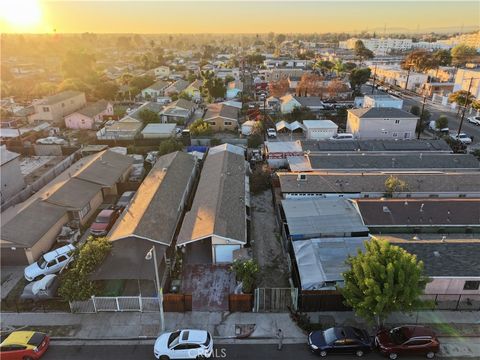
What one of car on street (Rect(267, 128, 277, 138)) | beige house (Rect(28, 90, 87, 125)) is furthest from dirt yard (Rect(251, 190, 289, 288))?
beige house (Rect(28, 90, 87, 125))

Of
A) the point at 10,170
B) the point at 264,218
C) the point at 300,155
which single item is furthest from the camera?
the point at 300,155

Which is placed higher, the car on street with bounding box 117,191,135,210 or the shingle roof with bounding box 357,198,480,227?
the shingle roof with bounding box 357,198,480,227

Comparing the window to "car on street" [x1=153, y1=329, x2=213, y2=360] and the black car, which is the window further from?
"car on street" [x1=153, y1=329, x2=213, y2=360]

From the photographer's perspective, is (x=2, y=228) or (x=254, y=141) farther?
(x=254, y=141)

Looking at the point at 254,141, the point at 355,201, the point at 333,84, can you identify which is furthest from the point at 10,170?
the point at 333,84

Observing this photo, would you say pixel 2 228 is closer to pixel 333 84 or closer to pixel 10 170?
pixel 10 170

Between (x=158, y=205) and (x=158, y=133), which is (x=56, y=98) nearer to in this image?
(x=158, y=133)

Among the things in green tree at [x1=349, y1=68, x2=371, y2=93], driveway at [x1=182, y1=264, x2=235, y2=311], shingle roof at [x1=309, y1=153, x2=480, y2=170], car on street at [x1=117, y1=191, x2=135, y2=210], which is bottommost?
driveway at [x1=182, y1=264, x2=235, y2=311]
